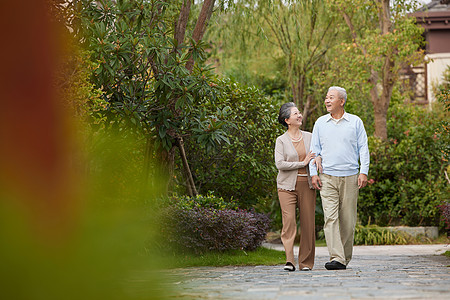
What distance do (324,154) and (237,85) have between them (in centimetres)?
431

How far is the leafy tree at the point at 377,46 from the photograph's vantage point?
14273 millimetres

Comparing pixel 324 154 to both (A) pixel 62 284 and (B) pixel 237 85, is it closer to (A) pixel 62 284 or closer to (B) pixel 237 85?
(B) pixel 237 85

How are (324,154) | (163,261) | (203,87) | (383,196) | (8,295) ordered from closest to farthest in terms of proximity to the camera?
(8,295)
(163,261)
(324,154)
(203,87)
(383,196)

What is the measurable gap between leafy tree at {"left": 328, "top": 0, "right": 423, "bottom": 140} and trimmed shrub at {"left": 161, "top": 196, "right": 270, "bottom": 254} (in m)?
7.06

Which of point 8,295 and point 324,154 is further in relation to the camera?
point 324,154

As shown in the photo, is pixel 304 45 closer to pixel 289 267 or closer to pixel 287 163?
pixel 287 163

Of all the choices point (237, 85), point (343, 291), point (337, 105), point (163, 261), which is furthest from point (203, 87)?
point (163, 261)

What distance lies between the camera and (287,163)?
7.03 m

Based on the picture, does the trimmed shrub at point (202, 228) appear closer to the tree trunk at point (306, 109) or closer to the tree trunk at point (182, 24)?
the tree trunk at point (182, 24)

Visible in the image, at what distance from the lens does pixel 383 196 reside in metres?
14.5

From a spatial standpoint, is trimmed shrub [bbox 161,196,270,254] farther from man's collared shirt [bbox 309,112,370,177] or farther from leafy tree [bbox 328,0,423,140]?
leafy tree [bbox 328,0,423,140]

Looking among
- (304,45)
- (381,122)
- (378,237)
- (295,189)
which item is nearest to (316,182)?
(295,189)

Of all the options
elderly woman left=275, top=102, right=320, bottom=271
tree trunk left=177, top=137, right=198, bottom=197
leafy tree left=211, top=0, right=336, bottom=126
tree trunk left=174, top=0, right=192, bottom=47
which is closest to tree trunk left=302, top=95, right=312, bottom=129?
leafy tree left=211, top=0, right=336, bottom=126

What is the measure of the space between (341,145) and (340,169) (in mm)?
267
